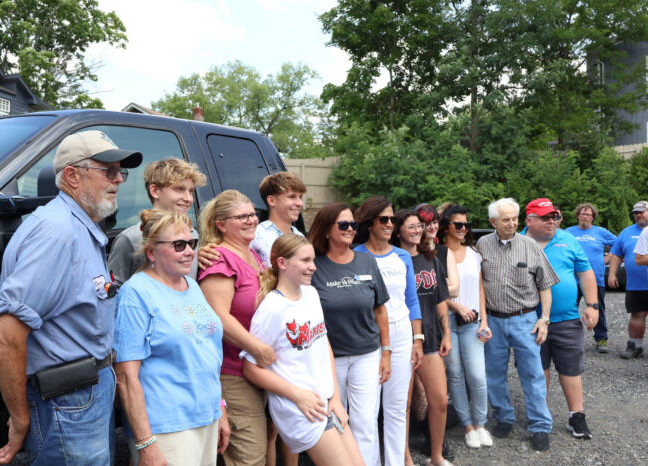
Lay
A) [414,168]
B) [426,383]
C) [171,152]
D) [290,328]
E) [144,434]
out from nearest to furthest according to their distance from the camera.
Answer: [144,434], [290,328], [171,152], [426,383], [414,168]

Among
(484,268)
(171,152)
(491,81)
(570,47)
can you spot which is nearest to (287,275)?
(171,152)

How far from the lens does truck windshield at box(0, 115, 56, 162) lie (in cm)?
318

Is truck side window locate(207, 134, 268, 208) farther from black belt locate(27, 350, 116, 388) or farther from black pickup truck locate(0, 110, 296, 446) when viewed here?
black belt locate(27, 350, 116, 388)

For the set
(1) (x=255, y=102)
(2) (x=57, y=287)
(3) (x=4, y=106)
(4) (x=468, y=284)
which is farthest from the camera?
(1) (x=255, y=102)

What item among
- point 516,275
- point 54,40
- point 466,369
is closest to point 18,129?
point 466,369

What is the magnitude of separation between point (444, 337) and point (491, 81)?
17.2m

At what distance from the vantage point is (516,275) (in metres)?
5.04

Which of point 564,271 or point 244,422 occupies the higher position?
point 564,271

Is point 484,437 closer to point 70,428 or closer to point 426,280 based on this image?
point 426,280

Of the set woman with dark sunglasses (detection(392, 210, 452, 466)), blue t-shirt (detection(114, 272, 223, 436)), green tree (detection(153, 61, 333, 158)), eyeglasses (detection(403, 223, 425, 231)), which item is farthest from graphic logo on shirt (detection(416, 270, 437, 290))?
green tree (detection(153, 61, 333, 158))

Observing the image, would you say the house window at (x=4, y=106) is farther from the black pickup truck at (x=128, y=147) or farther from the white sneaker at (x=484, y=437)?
the white sneaker at (x=484, y=437)

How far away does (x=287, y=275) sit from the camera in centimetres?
312

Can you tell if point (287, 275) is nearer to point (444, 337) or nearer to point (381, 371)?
point (381, 371)

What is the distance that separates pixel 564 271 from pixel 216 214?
3.54 m
